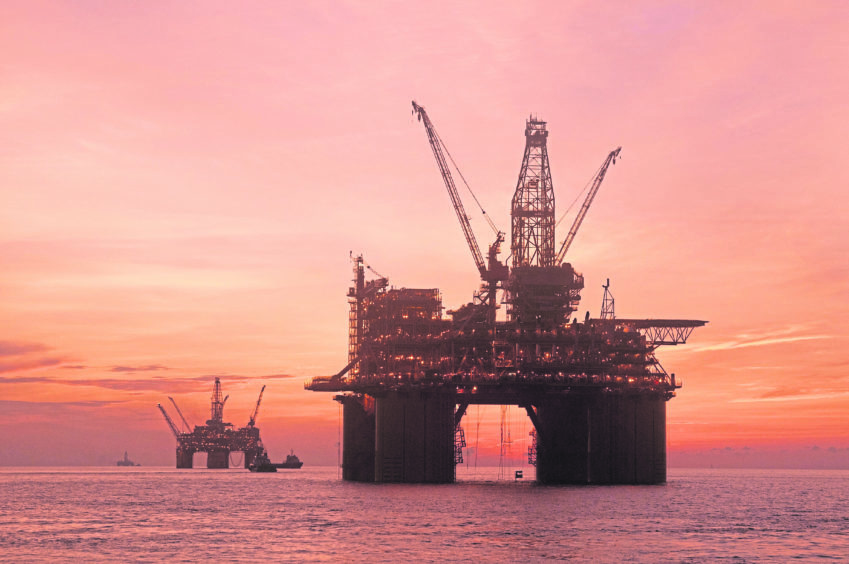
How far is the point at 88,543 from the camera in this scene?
6869cm

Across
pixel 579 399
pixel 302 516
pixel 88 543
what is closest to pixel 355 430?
pixel 579 399

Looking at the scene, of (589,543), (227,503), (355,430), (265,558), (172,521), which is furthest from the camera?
(355,430)

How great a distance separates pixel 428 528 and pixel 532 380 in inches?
1483

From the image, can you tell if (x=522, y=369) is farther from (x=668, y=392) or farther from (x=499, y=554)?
(x=499, y=554)

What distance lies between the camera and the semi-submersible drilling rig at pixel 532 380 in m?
111

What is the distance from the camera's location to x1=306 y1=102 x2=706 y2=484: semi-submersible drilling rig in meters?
111

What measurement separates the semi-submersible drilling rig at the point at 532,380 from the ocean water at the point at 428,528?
376 cm

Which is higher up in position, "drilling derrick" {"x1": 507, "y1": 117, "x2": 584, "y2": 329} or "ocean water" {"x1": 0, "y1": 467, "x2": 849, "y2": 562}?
"drilling derrick" {"x1": 507, "y1": 117, "x2": 584, "y2": 329}

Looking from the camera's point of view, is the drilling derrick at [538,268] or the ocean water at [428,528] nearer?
the ocean water at [428,528]

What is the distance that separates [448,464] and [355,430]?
2672cm

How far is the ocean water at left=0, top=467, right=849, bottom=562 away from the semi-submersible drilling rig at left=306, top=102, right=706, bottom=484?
12.3 ft

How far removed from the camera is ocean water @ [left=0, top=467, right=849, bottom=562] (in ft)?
207

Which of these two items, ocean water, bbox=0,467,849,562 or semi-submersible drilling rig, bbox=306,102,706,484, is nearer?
ocean water, bbox=0,467,849,562

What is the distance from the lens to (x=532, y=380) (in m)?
110
